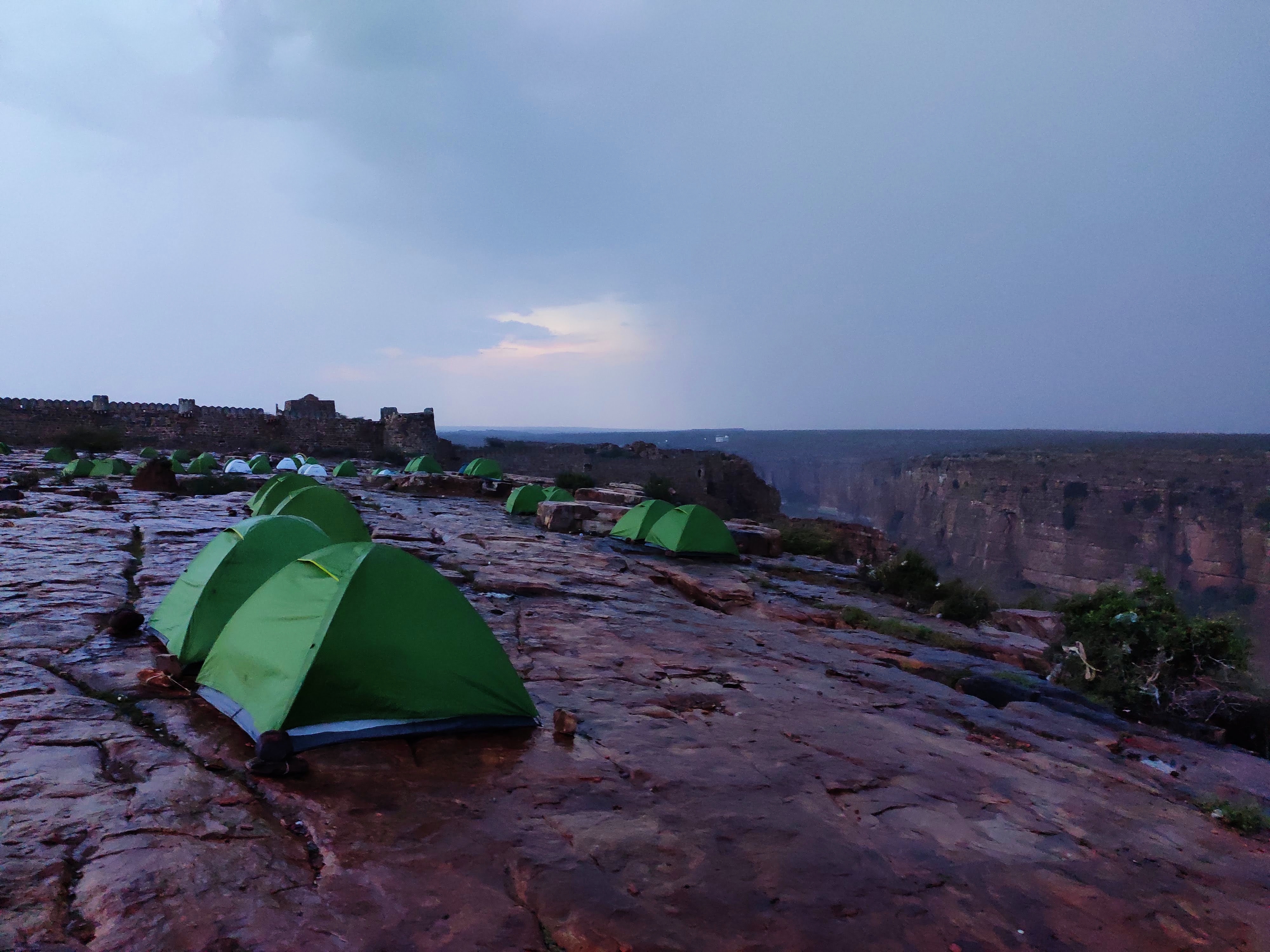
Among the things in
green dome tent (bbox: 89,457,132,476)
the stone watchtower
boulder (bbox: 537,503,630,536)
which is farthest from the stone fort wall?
boulder (bbox: 537,503,630,536)

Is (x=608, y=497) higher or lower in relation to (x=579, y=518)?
higher

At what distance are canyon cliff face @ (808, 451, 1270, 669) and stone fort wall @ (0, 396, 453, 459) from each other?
105ft

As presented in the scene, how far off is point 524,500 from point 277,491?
7488 millimetres

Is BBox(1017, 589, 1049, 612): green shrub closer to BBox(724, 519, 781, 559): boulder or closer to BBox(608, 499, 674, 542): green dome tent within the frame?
BBox(724, 519, 781, 559): boulder

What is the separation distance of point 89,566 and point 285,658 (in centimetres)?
609

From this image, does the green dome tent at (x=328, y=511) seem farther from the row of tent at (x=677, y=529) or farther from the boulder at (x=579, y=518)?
the boulder at (x=579, y=518)

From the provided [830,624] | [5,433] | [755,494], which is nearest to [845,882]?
[830,624]

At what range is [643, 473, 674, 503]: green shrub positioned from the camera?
87.2ft

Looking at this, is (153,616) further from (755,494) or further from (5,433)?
(5,433)

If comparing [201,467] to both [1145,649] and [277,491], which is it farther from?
[1145,649]

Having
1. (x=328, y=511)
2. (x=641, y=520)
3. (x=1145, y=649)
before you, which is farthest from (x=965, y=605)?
(x=328, y=511)

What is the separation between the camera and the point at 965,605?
37.2 feet

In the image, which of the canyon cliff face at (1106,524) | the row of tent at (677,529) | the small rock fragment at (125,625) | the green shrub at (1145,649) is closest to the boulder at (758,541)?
the row of tent at (677,529)

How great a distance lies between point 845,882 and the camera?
290cm
